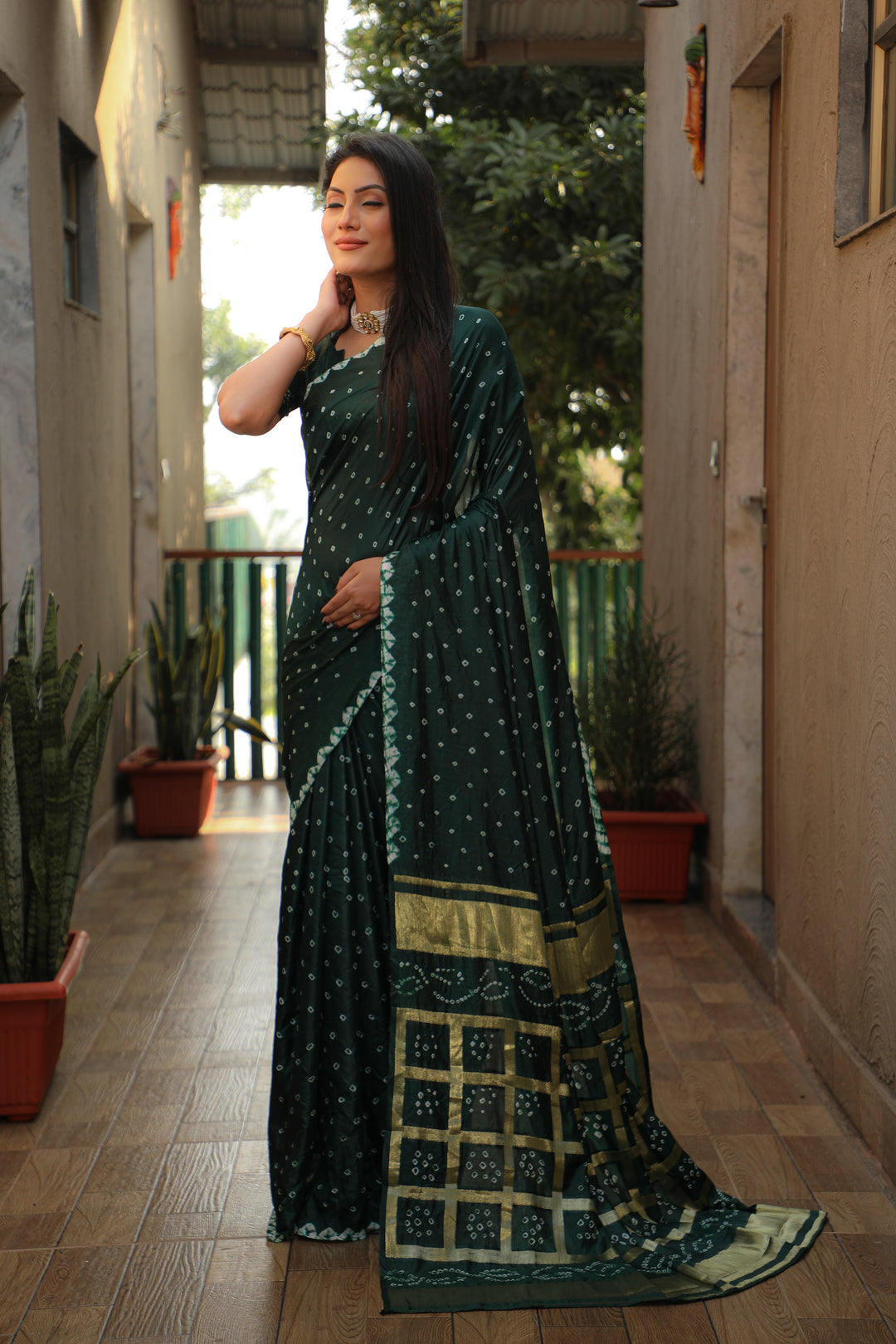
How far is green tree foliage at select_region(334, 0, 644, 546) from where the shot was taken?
7.06m

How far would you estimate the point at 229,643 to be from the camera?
6.59 metres

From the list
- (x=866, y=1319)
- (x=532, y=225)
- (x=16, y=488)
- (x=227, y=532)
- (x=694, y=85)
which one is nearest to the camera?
(x=866, y=1319)

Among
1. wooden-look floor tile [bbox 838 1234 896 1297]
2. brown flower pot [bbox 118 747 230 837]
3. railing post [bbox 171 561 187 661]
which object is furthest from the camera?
railing post [bbox 171 561 187 661]

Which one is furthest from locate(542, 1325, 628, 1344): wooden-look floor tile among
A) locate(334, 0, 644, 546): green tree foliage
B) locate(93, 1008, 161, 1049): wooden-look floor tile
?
locate(334, 0, 644, 546): green tree foliage

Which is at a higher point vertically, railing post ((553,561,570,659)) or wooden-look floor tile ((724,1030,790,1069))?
railing post ((553,561,570,659))

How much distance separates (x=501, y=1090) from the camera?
6.69 ft

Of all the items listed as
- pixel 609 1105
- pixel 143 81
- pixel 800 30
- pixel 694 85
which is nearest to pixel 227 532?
pixel 143 81

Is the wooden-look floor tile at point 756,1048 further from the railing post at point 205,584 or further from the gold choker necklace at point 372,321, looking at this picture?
the railing post at point 205,584

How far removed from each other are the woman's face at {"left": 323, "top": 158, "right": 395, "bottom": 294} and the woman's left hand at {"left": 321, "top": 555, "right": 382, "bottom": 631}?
17.8 inches

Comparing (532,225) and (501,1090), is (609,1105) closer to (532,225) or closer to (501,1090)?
(501,1090)

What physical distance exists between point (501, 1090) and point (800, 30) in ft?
7.61

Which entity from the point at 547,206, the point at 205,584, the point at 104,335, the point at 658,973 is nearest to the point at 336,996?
the point at 658,973

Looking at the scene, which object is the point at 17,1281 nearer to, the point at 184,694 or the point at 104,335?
the point at 184,694

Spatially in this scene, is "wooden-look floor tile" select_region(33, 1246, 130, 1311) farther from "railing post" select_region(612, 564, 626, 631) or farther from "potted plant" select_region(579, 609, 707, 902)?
"railing post" select_region(612, 564, 626, 631)
